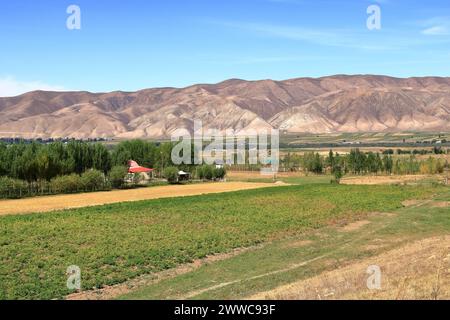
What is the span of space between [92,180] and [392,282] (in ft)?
243

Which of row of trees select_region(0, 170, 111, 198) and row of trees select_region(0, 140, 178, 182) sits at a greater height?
row of trees select_region(0, 140, 178, 182)

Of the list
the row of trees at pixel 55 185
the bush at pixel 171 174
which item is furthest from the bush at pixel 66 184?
the bush at pixel 171 174

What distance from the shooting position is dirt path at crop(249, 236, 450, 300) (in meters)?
18.3

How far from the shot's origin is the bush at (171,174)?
106688mm

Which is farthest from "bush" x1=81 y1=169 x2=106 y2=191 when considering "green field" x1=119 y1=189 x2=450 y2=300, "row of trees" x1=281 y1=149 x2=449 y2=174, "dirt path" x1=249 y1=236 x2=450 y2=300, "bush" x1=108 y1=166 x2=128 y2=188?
"dirt path" x1=249 y1=236 x2=450 y2=300

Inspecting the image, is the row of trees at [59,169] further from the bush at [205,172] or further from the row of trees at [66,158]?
the bush at [205,172]

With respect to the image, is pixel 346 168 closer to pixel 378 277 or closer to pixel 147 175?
pixel 147 175

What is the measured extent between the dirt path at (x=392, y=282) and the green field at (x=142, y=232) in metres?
10.5

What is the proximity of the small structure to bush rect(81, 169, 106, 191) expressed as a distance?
42.0 feet

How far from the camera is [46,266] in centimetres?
2861

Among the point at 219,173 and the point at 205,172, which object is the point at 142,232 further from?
the point at 219,173
